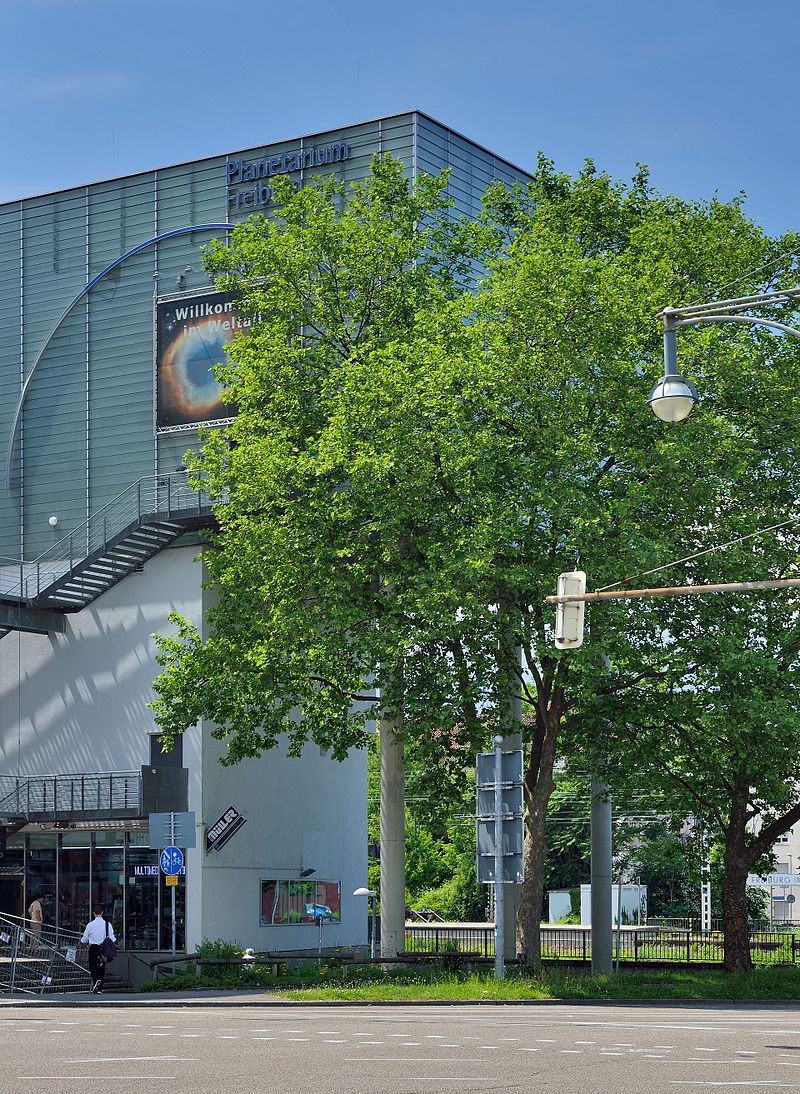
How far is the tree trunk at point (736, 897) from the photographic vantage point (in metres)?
36.7

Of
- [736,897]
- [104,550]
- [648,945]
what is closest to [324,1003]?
[736,897]

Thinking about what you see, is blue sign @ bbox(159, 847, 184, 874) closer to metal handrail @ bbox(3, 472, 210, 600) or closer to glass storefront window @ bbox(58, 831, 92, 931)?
glass storefront window @ bbox(58, 831, 92, 931)

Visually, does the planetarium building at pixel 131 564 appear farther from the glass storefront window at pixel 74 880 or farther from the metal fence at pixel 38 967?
the metal fence at pixel 38 967

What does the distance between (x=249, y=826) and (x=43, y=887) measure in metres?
5.68

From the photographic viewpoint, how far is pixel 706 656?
30984 mm

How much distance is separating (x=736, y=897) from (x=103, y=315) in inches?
953

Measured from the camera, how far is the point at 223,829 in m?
41.0

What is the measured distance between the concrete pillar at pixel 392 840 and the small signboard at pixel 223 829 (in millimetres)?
4717

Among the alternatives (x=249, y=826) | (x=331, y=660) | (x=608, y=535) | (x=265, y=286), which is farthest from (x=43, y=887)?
(x=608, y=535)

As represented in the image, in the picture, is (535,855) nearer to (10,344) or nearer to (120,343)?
(120,343)

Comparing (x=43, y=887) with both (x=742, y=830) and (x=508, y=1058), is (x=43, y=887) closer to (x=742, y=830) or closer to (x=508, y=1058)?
(x=742, y=830)

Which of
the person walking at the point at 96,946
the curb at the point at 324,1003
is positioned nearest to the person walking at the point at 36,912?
the person walking at the point at 96,946

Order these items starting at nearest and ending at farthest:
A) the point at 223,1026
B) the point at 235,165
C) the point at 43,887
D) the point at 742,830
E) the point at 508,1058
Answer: the point at 508,1058
the point at 223,1026
the point at 742,830
the point at 43,887
the point at 235,165

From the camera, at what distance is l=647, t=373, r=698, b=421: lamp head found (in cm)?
1600
